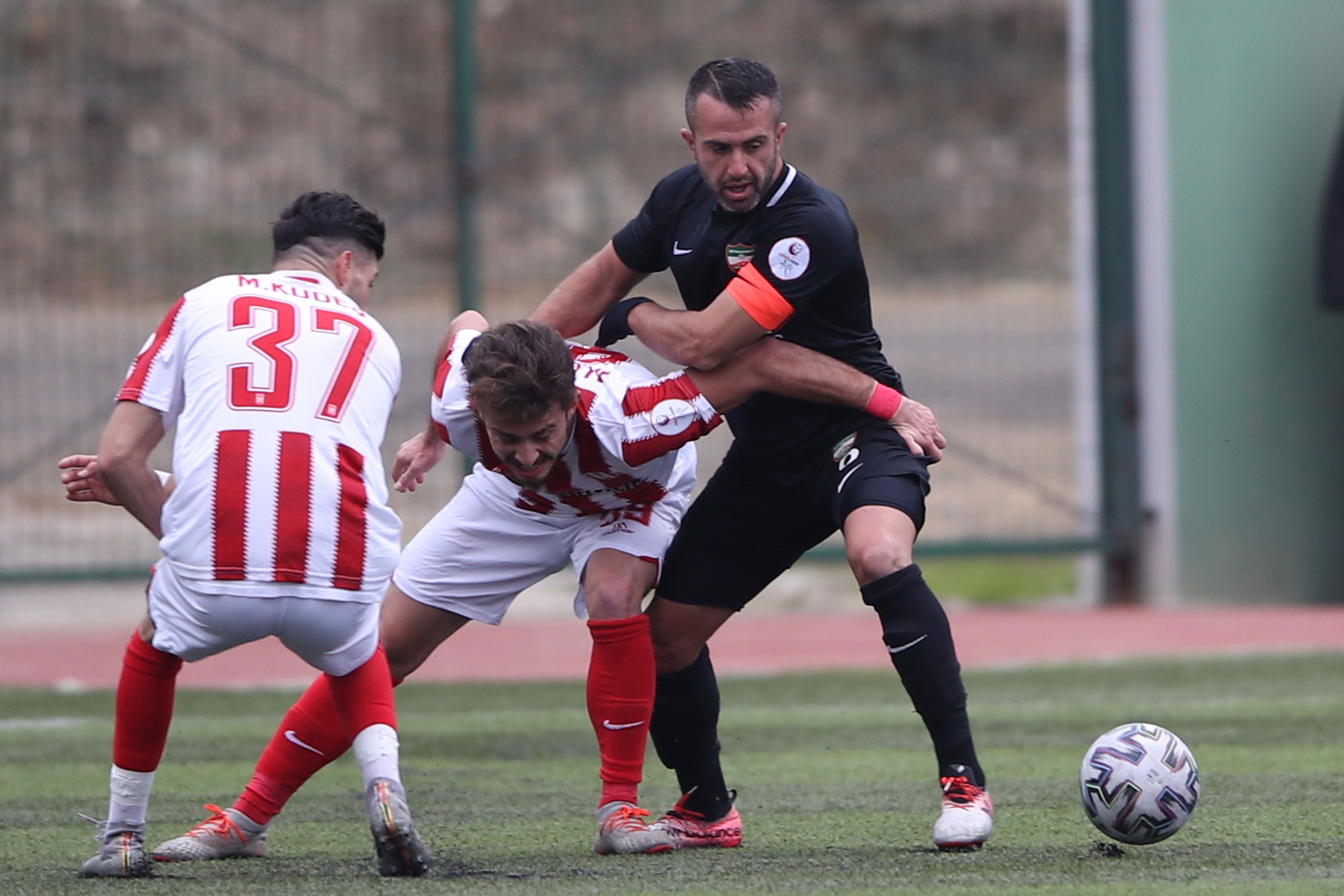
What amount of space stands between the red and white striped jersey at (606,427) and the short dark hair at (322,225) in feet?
1.15

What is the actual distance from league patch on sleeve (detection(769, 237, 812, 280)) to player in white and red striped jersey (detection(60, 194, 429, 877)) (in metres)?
0.94

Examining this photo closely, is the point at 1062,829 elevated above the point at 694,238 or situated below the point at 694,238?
below

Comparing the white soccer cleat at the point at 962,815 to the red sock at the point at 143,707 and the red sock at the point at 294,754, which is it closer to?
the red sock at the point at 294,754

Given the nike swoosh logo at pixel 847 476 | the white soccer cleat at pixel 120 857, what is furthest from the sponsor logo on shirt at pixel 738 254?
the white soccer cleat at pixel 120 857

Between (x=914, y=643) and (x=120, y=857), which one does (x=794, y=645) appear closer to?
(x=914, y=643)

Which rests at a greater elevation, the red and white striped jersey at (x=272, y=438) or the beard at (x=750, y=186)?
the beard at (x=750, y=186)

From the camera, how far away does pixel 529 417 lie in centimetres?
399

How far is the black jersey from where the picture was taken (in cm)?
436

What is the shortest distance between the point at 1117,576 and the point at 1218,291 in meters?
1.86

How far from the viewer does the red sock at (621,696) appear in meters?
4.41

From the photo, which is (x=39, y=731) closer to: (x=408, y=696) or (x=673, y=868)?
(x=408, y=696)

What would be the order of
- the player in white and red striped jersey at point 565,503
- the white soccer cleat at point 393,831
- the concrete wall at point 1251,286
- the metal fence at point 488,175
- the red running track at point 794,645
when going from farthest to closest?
the concrete wall at point 1251,286, the metal fence at point 488,175, the red running track at point 794,645, the player in white and red striped jersey at point 565,503, the white soccer cleat at point 393,831

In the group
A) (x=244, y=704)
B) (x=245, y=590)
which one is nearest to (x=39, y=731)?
(x=244, y=704)

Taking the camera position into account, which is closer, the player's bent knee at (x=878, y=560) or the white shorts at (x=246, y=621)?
the white shorts at (x=246, y=621)
